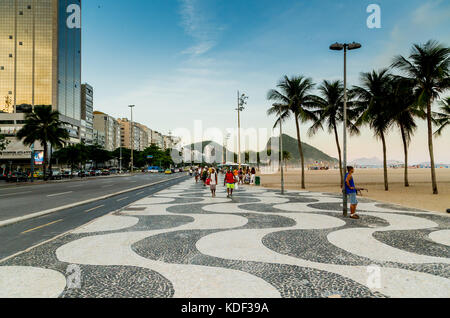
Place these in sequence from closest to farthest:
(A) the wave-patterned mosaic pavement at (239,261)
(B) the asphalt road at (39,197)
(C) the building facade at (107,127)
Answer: (A) the wave-patterned mosaic pavement at (239,261)
(B) the asphalt road at (39,197)
(C) the building facade at (107,127)

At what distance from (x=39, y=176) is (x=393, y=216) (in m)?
54.1

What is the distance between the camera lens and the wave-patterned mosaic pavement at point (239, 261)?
4.01m

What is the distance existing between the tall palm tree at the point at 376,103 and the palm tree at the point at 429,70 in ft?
11.9

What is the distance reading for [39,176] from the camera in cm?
4709

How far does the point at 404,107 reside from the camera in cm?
2206

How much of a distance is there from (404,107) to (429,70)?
13.6 feet

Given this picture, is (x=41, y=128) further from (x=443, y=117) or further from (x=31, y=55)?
(x=31, y=55)

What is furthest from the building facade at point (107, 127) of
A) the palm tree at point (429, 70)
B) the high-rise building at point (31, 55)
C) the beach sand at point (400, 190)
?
the palm tree at point (429, 70)

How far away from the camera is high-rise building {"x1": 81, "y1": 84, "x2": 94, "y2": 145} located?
371 ft

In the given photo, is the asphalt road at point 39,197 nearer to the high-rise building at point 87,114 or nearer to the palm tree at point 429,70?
the palm tree at point 429,70

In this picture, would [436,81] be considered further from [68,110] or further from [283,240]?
[68,110]

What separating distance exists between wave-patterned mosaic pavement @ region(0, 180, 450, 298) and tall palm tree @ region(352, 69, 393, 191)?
16.7 meters

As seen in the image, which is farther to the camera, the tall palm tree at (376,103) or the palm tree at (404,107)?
the tall palm tree at (376,103)

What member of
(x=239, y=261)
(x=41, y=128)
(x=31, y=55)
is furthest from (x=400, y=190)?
(x=31, y=55)
